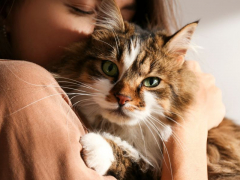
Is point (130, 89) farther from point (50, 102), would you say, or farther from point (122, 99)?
point (50, 102)

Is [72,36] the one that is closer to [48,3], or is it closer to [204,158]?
[48,3]

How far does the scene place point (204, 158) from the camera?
1097mm

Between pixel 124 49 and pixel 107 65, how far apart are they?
0.10 meters

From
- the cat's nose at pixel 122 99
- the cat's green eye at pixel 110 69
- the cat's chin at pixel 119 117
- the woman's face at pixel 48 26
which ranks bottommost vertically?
the cat's chin at pixel 119 117

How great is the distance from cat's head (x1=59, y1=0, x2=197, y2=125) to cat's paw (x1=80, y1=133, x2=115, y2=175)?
0.39ft

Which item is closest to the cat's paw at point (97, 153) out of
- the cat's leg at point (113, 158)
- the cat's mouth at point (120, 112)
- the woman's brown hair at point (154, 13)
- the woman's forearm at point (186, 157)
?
the cat's leg at point (113, 158)

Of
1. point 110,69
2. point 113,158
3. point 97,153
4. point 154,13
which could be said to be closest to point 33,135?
point 97,153

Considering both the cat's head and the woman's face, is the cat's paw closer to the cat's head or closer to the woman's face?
the cat's head

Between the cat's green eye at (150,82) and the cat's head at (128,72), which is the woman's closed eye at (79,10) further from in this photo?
the cat's green eye at (150,82)

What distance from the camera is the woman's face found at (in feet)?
3.76

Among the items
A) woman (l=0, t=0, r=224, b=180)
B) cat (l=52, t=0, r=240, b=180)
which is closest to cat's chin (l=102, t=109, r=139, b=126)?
cat (l=52, t=0, r=240, b=180)

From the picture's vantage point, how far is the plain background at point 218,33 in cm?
222

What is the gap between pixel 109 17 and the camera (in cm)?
115

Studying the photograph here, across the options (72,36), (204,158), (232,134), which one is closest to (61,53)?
(72,36)
